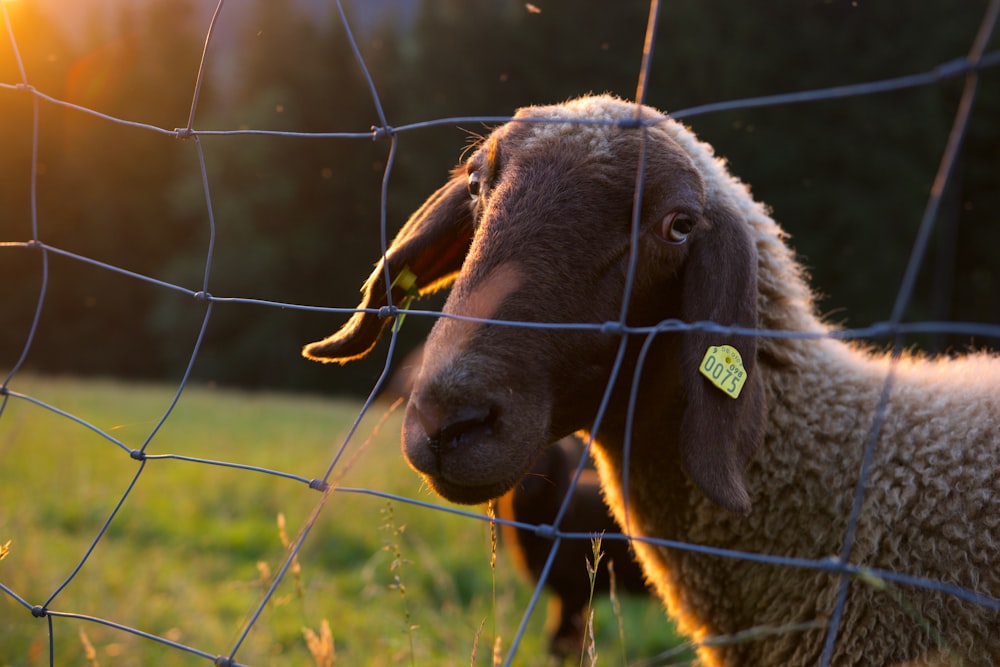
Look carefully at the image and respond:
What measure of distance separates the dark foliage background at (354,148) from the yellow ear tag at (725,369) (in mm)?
8629

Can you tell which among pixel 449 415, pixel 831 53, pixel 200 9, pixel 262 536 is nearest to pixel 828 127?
pixel 831 53

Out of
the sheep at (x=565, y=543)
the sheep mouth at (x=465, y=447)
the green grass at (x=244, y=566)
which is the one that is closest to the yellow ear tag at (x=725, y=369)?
the sheep mouth at (x=465, y=447)

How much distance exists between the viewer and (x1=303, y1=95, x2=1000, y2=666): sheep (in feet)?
6.68

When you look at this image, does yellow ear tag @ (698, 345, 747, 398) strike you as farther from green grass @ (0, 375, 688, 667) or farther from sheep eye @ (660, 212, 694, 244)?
green grass @ (0, 375, 688, 667)

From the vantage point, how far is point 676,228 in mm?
2324

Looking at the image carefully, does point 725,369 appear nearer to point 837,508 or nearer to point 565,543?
point 837,508

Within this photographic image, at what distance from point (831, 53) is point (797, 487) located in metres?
18.9

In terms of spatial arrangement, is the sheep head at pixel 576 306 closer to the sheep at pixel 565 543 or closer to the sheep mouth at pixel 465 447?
the sheep mouth at pixel 465 447

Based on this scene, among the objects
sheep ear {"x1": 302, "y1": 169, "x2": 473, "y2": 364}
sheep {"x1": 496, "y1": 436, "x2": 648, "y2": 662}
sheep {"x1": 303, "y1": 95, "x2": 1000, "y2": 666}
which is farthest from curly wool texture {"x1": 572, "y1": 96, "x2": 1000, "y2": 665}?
sheep {"x1": 496, "y1": 436, "x2": 648, "y2": 662}

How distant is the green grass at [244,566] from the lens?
381 centimetres

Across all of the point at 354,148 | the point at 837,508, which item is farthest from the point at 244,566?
the point at 354,148

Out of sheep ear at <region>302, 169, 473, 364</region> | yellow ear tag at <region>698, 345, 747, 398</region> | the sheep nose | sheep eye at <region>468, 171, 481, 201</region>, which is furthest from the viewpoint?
sheep ear at <region>302, 169, 473, 364</region>

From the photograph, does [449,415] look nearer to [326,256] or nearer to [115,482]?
[115,482]

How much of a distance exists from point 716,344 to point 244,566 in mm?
4604
